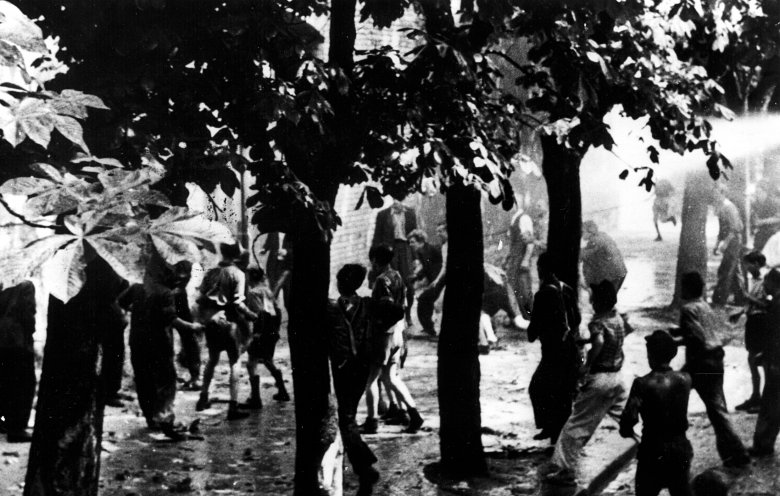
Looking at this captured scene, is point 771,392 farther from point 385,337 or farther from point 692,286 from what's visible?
point 385,337

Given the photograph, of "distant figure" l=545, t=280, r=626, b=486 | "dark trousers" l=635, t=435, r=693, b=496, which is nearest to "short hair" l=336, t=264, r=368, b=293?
"distant figure" l=545, t=280, r=626, b=486

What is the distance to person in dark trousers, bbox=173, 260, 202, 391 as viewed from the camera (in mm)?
11625

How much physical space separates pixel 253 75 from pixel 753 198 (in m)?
20.0

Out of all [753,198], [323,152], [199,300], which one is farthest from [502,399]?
[753,198]

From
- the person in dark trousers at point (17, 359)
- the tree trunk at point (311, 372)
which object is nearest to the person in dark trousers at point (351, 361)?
the tree trunk at point (311, 372)

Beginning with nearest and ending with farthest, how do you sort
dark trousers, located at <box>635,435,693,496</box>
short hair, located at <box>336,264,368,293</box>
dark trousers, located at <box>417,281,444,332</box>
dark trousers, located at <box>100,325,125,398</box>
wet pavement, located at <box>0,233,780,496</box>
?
dark trousers, located at <box>635,435,693,496</box> < wet pavement, located at <box>0,233,780,496</box> < short hair, located at <box>336,264,368,293</box> < dark trousers, located at <box>100,325,125,398</box> < dark trousers, located at <box>417,281,444,332</box>

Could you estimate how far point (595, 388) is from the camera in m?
9.55

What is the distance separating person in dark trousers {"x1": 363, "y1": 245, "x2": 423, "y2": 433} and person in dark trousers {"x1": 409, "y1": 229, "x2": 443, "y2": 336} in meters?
5.23

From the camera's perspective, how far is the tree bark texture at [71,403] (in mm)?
7738

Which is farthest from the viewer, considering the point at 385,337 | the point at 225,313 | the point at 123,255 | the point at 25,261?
the point at 225,313

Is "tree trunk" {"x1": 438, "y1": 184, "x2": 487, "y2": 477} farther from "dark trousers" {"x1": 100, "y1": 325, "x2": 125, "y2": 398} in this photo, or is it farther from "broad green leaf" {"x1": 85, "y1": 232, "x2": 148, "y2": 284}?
"broad green leaf" {"x1": 85, "y1": 232, "x2": 148, "y2": 284}

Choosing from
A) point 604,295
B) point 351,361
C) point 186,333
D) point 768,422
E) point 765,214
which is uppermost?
point 765,214

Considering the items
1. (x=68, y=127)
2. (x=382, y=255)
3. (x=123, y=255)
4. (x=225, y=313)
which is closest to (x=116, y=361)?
(x=225, y=313)

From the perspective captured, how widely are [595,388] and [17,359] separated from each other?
5143 millimetres
